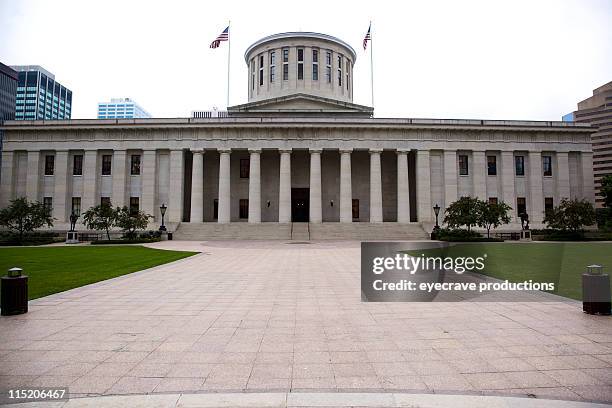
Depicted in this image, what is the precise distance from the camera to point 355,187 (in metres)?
53.8

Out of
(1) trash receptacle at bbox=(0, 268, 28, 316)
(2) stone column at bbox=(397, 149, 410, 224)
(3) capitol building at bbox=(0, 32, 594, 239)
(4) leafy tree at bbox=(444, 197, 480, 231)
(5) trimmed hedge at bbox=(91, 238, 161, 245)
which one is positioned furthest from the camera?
(3) capitol building at bbox=(0, 32, 594, 239)

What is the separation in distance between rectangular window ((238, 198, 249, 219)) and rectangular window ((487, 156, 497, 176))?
3215 cm

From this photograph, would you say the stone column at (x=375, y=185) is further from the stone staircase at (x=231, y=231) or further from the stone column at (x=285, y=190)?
the stone staircase at (x=231, y=231)

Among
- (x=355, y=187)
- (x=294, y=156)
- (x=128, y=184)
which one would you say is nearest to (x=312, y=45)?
(x=294, y=156)

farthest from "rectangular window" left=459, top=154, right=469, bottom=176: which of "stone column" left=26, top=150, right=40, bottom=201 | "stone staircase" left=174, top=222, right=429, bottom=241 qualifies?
"stone column" left=26, top=150, right=40, bottom=201

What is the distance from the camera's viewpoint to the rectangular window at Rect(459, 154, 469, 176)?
164 ft

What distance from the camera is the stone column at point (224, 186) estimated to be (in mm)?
48062

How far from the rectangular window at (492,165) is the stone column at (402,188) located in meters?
10.9

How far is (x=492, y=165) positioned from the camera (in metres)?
50.3

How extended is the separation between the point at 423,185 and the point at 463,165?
628 centimetres

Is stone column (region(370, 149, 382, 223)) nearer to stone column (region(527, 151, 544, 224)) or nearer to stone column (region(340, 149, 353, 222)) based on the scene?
stone column (region(340, 149, 353, 222))

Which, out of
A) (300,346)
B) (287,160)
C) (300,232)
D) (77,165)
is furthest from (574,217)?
(77,165)

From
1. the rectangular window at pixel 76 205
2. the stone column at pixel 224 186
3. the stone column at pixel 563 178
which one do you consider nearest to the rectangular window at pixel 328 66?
the stone column at pixel 224 186

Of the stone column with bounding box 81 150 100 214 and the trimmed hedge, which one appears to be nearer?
the trimmed hedge
